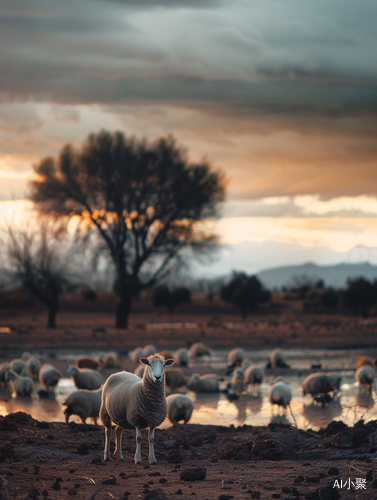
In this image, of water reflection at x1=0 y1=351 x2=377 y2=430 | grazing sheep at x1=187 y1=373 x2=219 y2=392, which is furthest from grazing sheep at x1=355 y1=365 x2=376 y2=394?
grazing sheep at x1=187 y1=373 x2=219 y2=392

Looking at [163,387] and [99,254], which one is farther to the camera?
[99,254]

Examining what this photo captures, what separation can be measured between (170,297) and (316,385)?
42110mm

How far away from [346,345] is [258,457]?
2109cm

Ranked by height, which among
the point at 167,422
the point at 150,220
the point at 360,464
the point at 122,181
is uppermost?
the point at 122,181

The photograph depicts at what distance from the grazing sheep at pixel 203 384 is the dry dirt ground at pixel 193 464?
4.59 meters

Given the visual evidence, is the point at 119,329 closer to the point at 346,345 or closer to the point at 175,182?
the point at 175,182

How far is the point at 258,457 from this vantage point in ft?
27.9

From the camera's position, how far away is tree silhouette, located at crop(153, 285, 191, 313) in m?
56.9

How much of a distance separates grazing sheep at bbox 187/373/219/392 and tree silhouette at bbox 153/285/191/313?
39.3 metres

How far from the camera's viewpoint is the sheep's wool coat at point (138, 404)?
783 centimetres

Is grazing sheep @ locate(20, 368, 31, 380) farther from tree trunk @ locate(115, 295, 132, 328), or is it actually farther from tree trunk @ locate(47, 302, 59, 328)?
tree trunk @ locate(47, 302, 59, 328)

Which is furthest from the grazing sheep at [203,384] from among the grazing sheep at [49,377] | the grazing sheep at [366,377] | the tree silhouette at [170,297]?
the tree silhouette at [170,297]

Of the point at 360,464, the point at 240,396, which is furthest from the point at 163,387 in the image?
the point at 240,396

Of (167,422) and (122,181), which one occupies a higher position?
(122,181)
